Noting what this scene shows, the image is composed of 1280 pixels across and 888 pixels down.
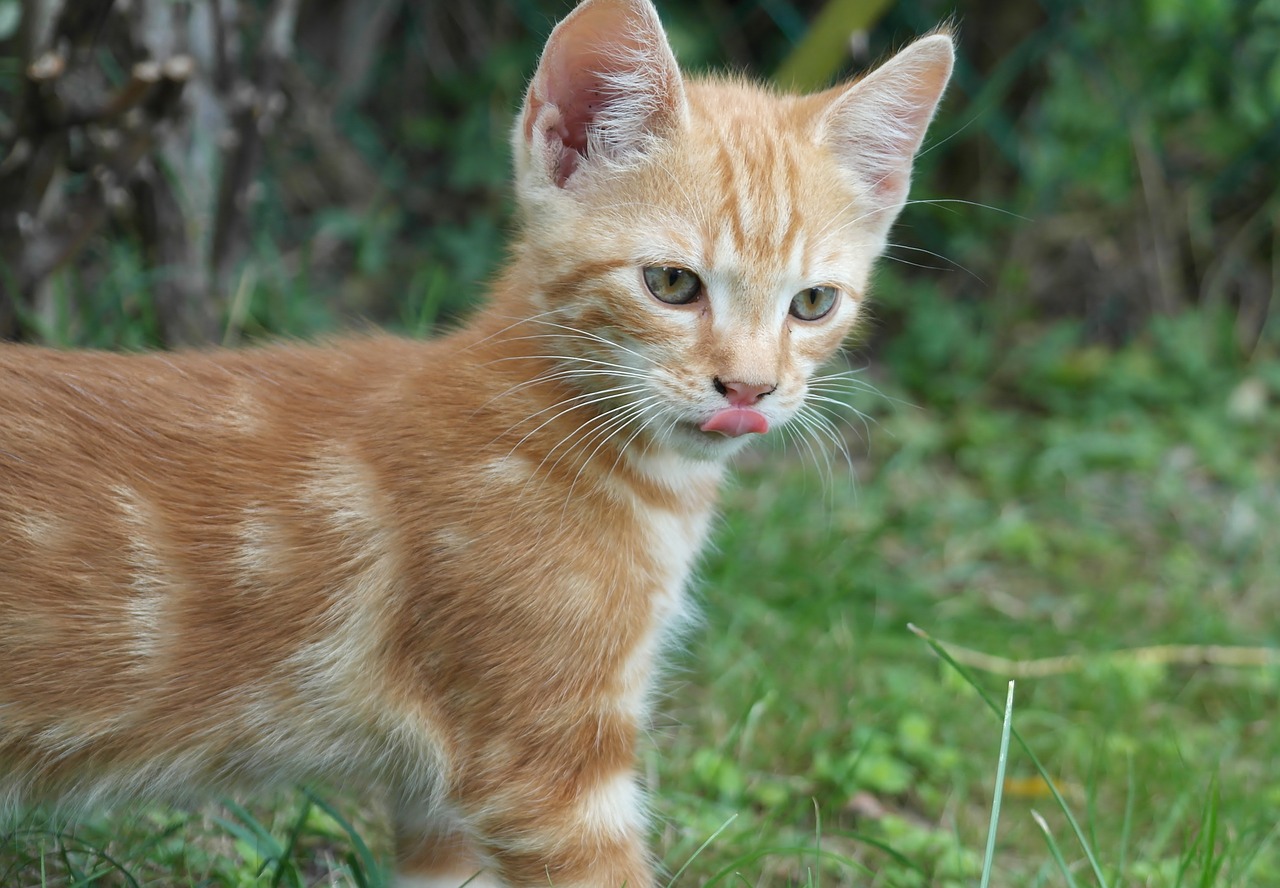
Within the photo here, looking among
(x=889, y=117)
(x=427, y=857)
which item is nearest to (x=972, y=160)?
(x=889, y=117)

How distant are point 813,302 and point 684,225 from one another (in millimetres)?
293

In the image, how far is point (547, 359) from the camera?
232cm

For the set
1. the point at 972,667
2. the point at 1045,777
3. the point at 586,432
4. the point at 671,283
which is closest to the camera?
the point at 1045,777

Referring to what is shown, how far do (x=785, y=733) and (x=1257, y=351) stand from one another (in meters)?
3.18

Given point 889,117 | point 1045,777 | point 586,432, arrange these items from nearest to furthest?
1. point 1045,777
2. point 586,432
3. point 889,117

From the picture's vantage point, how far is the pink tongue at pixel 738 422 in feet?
6.95

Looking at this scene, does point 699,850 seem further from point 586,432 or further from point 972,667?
point 972,667

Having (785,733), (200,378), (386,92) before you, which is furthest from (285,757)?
Result: (386,92)

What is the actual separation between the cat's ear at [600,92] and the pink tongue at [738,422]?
51cm

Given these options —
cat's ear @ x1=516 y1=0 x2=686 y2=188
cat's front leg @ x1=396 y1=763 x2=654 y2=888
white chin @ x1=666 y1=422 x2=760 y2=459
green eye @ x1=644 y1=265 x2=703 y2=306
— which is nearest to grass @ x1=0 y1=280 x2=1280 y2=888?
cat's front leg @ x1=396 y1=763 x2=654 y2=888

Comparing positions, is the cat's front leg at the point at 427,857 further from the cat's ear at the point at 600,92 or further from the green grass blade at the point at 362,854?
the cat's ear at the point at 600,92

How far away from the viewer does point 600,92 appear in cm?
225

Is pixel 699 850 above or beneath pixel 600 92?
beneath

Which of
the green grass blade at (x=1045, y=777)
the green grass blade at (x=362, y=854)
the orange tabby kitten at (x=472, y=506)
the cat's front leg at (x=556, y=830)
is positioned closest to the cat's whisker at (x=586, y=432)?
the orange tabby kitten at (x=472, y=506)
